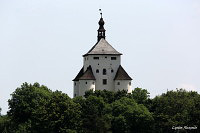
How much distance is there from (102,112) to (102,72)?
21.3 meters

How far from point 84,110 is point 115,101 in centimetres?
943

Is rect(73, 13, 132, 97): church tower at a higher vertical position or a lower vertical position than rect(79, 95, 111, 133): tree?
higher

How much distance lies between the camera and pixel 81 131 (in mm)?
118438

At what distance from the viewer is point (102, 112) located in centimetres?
13588

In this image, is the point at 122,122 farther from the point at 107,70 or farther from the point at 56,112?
the point at 107,70

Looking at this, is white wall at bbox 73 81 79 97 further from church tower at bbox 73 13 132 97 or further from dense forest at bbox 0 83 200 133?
dense forest at bbox 0 83 200 133

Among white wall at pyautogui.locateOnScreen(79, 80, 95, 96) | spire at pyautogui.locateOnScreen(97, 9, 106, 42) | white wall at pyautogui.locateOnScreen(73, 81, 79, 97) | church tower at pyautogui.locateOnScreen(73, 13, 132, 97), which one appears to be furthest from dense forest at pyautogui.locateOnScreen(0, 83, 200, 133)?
spire at pyautogui.locateOnScreen(97, 9, 106, 42)

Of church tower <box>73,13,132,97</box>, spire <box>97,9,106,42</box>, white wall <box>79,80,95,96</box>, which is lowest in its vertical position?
white wall <box>79,80,95,96</box>

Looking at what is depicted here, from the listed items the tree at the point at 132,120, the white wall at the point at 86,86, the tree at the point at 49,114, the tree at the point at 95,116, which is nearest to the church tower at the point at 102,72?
the white wall at the point at 86,86

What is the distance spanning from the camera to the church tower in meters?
154

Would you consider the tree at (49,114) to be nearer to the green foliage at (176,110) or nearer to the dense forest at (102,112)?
the dense forest at (102,112)

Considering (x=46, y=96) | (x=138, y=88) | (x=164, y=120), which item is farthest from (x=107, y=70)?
(x=164, y=120)

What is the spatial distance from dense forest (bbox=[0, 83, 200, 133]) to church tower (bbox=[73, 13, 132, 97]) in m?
4.17

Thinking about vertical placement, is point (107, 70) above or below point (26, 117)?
above
